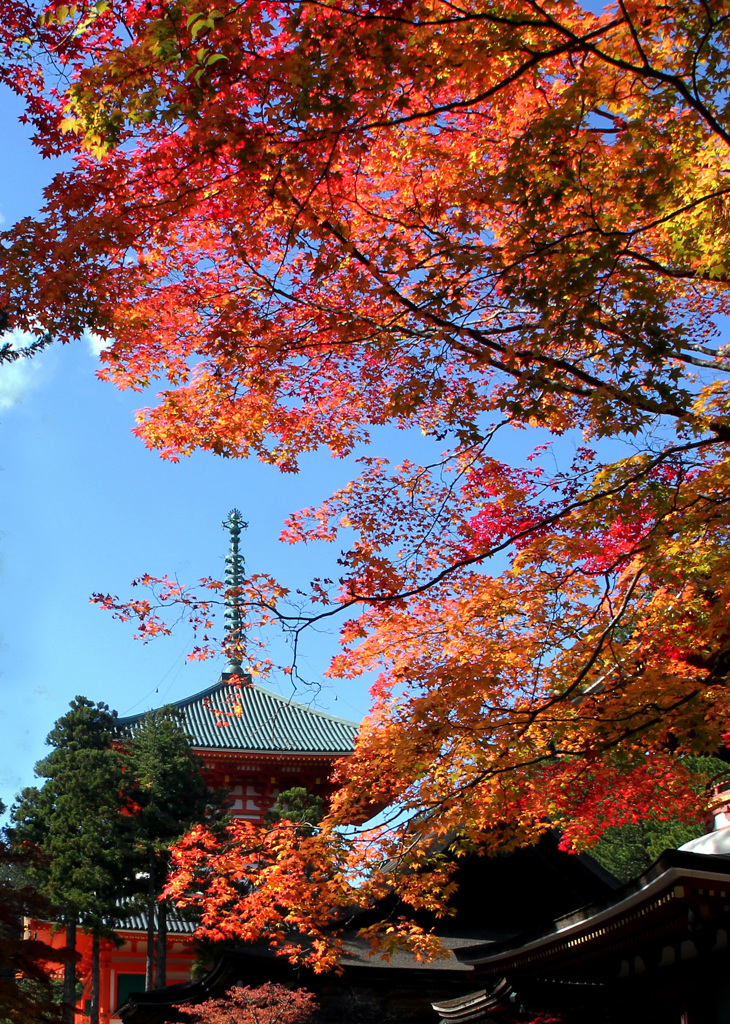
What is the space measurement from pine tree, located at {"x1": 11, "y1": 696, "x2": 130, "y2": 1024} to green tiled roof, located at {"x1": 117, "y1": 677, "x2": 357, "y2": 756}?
5.28 meters

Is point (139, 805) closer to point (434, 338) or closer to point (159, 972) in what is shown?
point (159, 972)

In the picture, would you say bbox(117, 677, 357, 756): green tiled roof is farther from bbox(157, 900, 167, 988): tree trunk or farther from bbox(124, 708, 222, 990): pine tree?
bbox(157, 900, 167, 988): tree trunk

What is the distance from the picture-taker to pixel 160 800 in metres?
16.1

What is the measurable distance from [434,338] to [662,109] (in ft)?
6.36

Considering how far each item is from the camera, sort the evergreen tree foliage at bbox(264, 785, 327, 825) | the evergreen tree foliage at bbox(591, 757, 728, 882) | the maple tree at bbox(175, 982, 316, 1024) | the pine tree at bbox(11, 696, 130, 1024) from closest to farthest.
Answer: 1. the maple tree at bbox(175, 982, 316, 1024)
2. the pine tree at bbox(11, 696, 130, 1024)
3. the evergreen tree foliage at bbox(264, 785, 327, 825)
4. the evergreen tree foliage at bbox(591, 757, 728, 882)

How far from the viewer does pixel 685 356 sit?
6.23 m

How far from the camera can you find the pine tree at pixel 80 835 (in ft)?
50.0

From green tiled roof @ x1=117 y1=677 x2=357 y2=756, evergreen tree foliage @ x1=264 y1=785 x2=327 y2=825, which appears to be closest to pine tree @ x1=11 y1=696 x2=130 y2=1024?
evergreen tree foliage @ x1=264 y1=785 x2=327 y2=825

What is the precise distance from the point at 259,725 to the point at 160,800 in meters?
9.16

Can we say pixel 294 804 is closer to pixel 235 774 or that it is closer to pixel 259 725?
pixel 235 774

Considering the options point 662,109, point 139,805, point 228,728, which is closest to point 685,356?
point 662,109

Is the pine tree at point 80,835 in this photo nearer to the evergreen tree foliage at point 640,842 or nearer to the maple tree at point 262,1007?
the maple tree at point 262,1007

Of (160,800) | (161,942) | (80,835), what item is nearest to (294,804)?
(160,800)

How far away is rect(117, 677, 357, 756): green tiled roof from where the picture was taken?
22.9 meters
